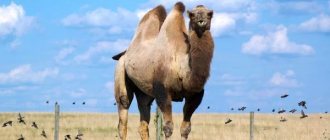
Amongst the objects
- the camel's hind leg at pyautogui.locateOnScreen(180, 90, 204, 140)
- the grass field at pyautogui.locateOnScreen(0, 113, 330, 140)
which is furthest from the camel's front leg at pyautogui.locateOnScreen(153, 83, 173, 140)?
the grass field at pyautogui.locateOnScreen(0, 113, 330, 140)

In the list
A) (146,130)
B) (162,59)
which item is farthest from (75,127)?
(162,59)

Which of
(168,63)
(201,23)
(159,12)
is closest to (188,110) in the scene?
(168,63)

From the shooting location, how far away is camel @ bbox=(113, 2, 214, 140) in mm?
12555

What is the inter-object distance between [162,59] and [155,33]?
4.94 feet

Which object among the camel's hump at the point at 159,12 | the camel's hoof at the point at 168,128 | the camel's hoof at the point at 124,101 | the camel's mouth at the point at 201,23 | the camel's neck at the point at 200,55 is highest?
the camel's hump at the point at 159,12

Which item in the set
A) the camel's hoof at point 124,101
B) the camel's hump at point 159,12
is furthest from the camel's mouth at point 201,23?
the camel's hoof at point 124,101

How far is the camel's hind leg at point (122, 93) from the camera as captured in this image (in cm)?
1538

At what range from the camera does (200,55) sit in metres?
12.5

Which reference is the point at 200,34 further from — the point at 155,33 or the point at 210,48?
the point at 155,33

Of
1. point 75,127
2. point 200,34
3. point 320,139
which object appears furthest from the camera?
point 75,127

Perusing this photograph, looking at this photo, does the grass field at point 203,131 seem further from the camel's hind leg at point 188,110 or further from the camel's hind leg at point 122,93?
the camel's hind leg at point 188,110

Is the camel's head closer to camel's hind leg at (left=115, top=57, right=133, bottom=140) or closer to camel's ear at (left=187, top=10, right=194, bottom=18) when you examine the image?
camel's ear at (left=187, top=10, right=194, bottom=18)

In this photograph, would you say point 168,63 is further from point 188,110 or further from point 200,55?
point 188,110

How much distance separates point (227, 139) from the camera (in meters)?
23.6
